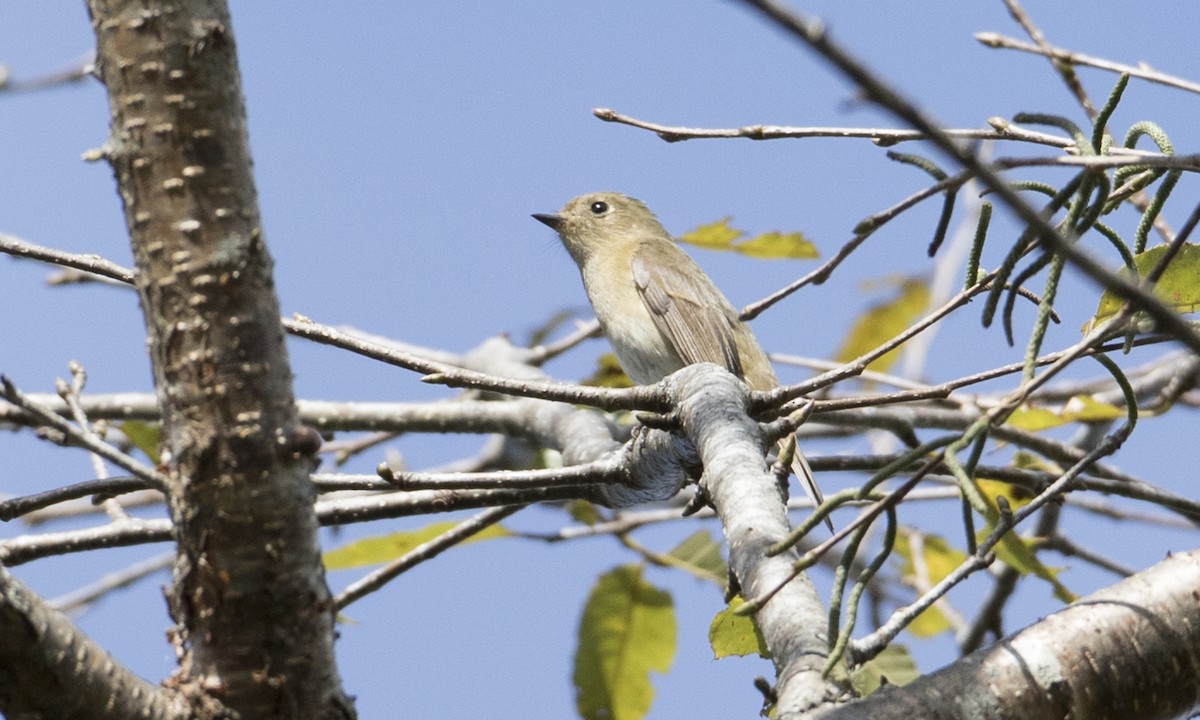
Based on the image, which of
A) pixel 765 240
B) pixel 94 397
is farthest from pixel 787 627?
pixel 94 397

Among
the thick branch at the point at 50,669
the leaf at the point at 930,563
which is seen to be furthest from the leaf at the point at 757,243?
the thick branch at the point at 50,669

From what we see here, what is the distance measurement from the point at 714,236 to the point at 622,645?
1.67 m

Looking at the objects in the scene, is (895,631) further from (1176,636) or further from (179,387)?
(179,387)

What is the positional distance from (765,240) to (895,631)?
336cm

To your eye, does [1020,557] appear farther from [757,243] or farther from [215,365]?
[215,365]

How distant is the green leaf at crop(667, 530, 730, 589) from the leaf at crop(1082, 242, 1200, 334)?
2482 mm

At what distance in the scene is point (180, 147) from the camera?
1.72m

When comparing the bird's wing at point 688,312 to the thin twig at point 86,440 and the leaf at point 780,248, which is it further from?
the thin twig at point 86,440

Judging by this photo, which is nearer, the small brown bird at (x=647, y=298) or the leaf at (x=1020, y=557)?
the leaf at (x=1020, y=557)

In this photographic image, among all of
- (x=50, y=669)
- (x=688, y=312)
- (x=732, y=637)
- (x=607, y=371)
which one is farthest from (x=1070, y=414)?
(x=50, y=669)

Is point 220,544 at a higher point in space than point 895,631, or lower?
higher

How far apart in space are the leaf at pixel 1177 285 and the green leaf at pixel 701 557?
2482mm

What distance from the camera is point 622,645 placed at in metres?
4.64

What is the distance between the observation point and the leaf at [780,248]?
4.99m
